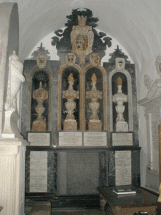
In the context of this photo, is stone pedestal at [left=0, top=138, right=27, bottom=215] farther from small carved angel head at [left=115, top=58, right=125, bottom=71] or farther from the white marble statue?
small carved angel head at [left=115, top=58, right=125, bottom=71]

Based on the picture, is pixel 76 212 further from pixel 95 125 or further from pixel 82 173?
pixel 95 125

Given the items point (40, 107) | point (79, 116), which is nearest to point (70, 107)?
point (79, 116)

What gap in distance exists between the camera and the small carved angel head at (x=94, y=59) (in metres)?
6.89

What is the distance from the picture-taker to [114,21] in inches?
259

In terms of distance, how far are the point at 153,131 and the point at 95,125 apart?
1638 millimetres

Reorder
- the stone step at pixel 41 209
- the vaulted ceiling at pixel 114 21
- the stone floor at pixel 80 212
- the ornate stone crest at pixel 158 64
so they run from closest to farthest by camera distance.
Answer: the stone step at pixel 41 209 < the vaulted ceiling at pixel 114 21 < the ornate stone crest at pixel 158 64 < the stone floor at pixel 80 212

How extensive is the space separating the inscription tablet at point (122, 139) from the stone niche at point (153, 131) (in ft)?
1.95

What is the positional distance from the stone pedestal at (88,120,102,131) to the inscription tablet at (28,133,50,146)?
1248 millimetres

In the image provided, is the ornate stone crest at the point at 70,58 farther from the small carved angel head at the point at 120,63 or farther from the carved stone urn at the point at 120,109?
the carved stone urn at the point at 120,109

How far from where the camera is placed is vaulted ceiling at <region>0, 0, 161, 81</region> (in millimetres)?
5285

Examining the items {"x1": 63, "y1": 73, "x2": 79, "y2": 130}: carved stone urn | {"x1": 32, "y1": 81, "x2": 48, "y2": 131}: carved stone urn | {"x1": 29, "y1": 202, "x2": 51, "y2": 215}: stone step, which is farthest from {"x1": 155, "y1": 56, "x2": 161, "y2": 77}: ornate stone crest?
{"x1": 29, "y1": 202, "x2": 51, "y2": 215}: stone step

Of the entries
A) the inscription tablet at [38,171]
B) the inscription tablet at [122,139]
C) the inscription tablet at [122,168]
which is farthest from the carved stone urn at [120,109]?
the inscription tablet at [38,171]

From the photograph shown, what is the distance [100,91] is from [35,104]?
6.61 feet

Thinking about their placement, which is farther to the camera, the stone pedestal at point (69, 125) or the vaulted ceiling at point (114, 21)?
the stone pedestal at point (69, 125)
